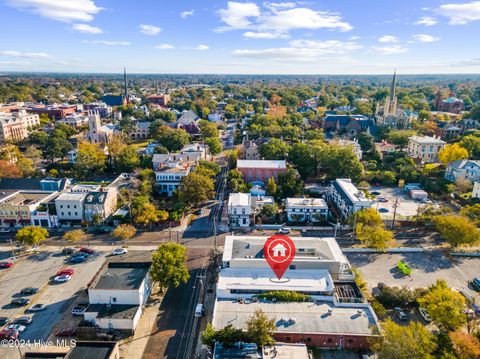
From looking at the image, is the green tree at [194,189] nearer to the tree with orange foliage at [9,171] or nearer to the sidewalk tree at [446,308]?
the sidewalk tree at [446,308]

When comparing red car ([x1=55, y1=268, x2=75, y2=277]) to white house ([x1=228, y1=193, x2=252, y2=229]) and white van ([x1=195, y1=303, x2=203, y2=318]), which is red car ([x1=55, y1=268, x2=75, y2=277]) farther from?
white house ([x1=228, y1=193, x2=252, y2=229])

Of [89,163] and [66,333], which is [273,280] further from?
[89,163]

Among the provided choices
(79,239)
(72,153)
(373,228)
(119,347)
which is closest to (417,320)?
(373,228)

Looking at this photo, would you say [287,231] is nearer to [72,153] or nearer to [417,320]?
[417,320]

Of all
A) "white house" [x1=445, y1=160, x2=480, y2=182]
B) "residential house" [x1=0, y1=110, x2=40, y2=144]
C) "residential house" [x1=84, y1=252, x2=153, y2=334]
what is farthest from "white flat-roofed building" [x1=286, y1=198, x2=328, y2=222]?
"residential house" [x1=0, y1=110, x2=40, y2=144]

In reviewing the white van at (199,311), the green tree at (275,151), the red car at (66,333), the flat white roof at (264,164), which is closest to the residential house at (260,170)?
the flat white roof at (264,164)

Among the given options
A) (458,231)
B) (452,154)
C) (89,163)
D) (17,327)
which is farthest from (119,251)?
(452,154)
